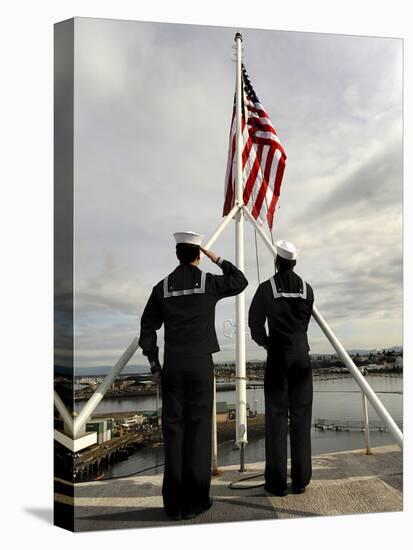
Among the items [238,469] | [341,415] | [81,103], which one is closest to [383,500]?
[341,415]

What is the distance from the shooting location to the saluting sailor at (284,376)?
6.21m

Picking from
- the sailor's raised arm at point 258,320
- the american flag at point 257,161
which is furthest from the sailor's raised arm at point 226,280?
the american flag at point 257,161

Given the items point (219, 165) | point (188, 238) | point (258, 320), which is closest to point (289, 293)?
point (258, 320)

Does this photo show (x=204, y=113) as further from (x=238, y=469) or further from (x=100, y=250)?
(x=238, y=469)

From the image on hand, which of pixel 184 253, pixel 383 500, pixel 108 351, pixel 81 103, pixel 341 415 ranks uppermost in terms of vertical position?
pixel 81 103

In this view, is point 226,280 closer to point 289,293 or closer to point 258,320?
point 258,320

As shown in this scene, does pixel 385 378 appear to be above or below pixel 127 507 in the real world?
above

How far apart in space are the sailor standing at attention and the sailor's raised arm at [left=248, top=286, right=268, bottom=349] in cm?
34

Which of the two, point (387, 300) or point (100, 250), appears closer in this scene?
point (100, 250)

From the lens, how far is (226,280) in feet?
19.5

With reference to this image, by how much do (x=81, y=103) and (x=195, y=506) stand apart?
3.03m

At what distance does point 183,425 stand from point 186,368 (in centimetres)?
41

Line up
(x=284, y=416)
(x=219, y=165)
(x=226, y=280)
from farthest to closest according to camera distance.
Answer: (x=219, y=165), (x=284, y=416), (x=226, y=280)

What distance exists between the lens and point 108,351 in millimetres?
5832
